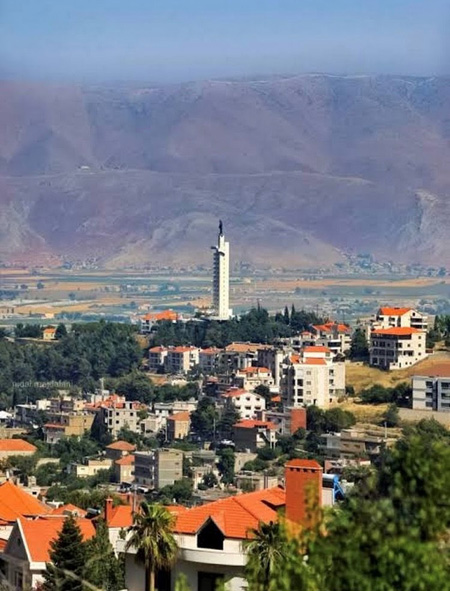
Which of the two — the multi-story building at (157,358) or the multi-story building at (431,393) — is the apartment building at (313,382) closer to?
the multi-story building at (431,393)

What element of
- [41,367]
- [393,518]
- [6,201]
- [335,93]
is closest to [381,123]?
[335,93]

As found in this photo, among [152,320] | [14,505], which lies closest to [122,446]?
[152,320]

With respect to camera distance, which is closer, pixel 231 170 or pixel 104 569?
pixel 104 569

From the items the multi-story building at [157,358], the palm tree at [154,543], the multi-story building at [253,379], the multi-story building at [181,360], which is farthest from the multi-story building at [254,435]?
the palm tree at [154,543]

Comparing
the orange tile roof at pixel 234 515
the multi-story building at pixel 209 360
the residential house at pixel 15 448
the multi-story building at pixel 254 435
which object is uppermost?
the multi-story building at pixel 209 360

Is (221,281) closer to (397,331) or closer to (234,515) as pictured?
(397,331)
